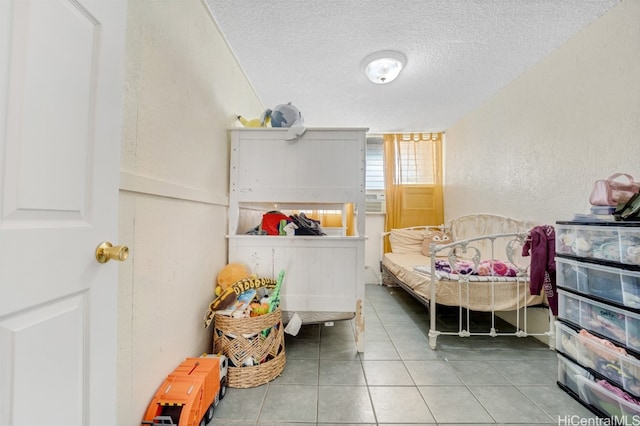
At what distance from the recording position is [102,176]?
682 millimetres

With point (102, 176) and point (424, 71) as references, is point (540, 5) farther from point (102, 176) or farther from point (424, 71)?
point (102, 176)

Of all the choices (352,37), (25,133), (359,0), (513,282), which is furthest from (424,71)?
(25,133)

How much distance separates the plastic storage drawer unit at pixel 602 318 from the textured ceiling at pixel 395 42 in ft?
5.94

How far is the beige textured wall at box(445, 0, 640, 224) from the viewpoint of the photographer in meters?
1.59

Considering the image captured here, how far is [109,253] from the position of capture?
0.68 m

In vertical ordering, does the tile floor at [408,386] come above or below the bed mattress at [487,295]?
below

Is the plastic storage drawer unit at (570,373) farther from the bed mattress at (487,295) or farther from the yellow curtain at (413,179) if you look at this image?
the yellow curtain at (413,179)

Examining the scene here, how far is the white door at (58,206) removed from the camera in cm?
48

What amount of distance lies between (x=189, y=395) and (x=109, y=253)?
813 millimetres

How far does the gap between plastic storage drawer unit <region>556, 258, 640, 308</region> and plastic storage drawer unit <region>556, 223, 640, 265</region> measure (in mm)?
54

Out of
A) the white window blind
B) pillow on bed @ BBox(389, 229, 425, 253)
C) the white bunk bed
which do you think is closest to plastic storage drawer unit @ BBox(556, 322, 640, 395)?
the white bunk bed

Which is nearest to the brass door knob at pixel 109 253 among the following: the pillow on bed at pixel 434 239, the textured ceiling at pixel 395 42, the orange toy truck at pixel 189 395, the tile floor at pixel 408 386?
the orange toy truck at pixel 189 395

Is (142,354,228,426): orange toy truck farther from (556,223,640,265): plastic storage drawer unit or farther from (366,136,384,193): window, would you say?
(366,136,384,193): window

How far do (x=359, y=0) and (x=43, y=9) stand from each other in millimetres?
1620
